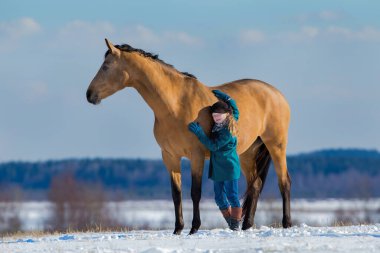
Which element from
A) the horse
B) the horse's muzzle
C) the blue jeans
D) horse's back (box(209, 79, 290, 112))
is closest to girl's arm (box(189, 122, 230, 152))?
the horse

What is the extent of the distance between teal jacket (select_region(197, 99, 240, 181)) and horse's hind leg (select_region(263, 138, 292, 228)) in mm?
1415

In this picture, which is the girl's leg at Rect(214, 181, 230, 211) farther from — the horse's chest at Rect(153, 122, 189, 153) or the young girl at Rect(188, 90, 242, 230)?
the horse's chest at Rect(153, 122, 189, 153)

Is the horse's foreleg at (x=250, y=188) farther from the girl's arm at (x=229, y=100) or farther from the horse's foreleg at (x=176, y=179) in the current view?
the girl's arm at (x=229, y=100)

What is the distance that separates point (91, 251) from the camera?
31.8 feet

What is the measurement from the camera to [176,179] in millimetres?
12352

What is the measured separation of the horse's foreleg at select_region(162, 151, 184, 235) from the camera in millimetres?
12242

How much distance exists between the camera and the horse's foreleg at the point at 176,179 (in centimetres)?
1224

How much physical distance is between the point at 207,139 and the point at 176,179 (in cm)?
83

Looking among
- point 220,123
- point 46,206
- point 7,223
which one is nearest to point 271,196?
point 7,223

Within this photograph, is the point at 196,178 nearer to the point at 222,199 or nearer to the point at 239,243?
the point at 222,199

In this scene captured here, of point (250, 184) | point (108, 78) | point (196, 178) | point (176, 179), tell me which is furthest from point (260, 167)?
point (108, 78)

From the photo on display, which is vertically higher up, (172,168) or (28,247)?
(172,168)

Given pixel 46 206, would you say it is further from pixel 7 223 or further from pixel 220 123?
pixel 220 123

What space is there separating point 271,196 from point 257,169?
1162 inches
